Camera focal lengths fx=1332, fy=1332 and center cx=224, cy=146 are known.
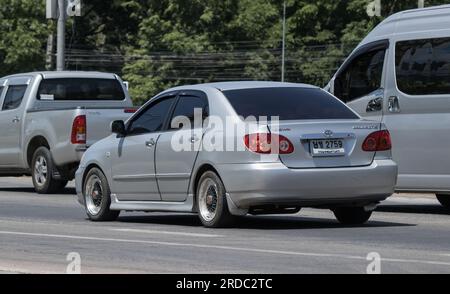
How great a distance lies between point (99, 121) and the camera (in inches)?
834

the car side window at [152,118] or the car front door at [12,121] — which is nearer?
the car side window at [152,118]

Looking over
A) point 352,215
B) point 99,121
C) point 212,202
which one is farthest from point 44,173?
point 352,215

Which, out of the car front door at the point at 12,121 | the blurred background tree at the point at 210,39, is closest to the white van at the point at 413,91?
the car front door at the point at 12,121

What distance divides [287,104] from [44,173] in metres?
8.77

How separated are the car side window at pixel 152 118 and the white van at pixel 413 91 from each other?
3.21 meters

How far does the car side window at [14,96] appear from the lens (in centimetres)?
2291

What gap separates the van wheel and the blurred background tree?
46881 millimetres

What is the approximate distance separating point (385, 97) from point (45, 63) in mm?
52870

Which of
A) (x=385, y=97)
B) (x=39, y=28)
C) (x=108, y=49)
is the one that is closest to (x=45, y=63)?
(x=39, y=28)

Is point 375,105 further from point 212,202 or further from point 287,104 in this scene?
point 212,202

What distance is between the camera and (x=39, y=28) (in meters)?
66.8

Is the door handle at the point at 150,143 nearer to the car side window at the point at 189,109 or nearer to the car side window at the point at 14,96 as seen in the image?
the car side window at the point at 189,109

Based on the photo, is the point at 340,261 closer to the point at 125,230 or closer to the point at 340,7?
the point at 125,230

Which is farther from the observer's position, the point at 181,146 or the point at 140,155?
the point at 140,155
